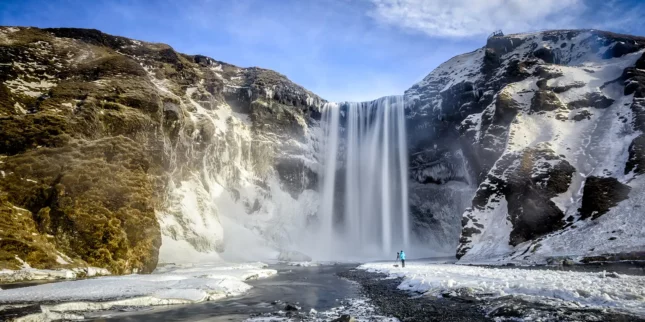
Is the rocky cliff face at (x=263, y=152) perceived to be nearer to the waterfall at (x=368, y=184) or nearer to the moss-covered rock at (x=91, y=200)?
the moss-covered rock at (x=91, y=200)

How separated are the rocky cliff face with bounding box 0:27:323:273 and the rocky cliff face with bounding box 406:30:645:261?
26.7 m

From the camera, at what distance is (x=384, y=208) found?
6831 centimetres

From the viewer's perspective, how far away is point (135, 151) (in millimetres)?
29609

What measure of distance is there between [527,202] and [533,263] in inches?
466

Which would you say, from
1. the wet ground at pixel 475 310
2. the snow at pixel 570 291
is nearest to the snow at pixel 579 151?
the snow at pixel 570 291

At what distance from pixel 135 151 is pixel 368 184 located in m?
47.7

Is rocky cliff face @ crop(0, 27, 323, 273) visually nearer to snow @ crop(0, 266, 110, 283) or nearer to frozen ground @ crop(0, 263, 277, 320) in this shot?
snow @ crop(0, 266, 110, 283)

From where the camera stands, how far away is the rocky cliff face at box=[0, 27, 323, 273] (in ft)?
79.0

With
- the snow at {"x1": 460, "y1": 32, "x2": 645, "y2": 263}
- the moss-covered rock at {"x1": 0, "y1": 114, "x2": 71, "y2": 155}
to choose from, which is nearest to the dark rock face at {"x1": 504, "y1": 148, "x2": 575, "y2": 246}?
the snow at {"x1": 460, "y1": 32, "x2": 645, "y2": 263}

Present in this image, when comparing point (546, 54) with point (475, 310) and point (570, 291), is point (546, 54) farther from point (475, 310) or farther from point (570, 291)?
point (475, 310)

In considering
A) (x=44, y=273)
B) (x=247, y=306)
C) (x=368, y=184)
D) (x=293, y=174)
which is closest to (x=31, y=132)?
(x=44, y=273)

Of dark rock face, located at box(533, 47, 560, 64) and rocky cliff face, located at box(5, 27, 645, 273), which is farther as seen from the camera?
dark rock face, located at box(533, 47, 560, 64)

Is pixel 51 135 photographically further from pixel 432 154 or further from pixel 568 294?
pixel 432 154

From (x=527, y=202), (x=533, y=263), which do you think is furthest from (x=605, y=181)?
(x=533, y=263)
